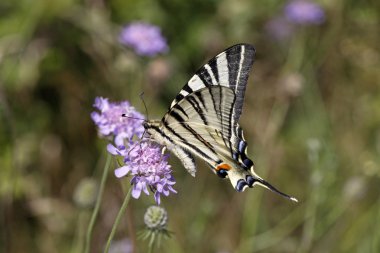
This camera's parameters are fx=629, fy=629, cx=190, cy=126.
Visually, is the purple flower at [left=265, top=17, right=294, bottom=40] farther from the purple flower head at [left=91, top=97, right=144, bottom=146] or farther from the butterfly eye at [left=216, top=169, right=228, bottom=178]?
the butterfly eye at [left=216, top=169, right=228, bottom=178]

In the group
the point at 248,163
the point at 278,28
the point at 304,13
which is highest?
the point at 278,28

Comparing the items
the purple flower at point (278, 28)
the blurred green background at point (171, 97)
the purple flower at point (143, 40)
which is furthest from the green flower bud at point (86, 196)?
the purple flower at point (278, 28)

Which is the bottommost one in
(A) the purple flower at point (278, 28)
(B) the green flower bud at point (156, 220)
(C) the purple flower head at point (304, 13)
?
(B) the green flower bud at point (156, 220)

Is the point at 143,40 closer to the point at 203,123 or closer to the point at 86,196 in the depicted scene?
the point at 86,196

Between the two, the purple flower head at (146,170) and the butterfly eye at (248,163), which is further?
the butterfly eye at (248,163)

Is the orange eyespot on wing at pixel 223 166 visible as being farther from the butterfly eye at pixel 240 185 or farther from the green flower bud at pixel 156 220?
the green flower bud at pixel 156 220

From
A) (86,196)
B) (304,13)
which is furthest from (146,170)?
(304,13)

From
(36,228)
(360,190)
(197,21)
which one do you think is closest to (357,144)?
(360,190)
